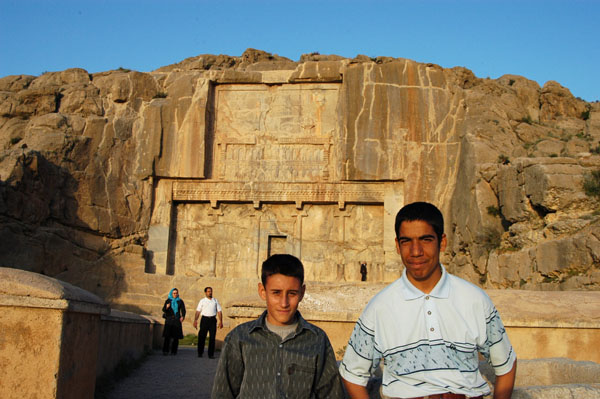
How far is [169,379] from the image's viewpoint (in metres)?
8.23

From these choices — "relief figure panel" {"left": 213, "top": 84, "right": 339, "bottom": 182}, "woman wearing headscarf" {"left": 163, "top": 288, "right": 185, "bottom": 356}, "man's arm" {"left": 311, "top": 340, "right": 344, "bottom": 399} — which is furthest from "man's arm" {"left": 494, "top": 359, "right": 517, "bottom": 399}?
"relief figure panel" {"left": 213, "top": 84, "right": 339, "bottom": 182}

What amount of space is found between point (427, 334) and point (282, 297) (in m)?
0.81

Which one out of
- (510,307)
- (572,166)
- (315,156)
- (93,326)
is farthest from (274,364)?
(315,156)

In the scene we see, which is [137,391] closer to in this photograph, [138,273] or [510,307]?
[510,307]

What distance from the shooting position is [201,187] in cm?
2022

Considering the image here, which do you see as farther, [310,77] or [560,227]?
[310,77]

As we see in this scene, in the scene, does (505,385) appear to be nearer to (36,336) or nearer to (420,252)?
(420,252)

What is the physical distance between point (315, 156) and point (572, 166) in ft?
26.8

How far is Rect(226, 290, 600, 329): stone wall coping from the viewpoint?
608cm

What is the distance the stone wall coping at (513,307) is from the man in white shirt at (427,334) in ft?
11.7

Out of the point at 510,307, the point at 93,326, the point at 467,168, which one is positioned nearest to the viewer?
the point at 93,326

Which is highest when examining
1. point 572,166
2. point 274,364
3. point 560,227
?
point 572,166

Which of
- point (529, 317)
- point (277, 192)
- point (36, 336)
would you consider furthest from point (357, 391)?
point (277, 192)

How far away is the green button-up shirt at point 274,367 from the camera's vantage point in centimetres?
296
